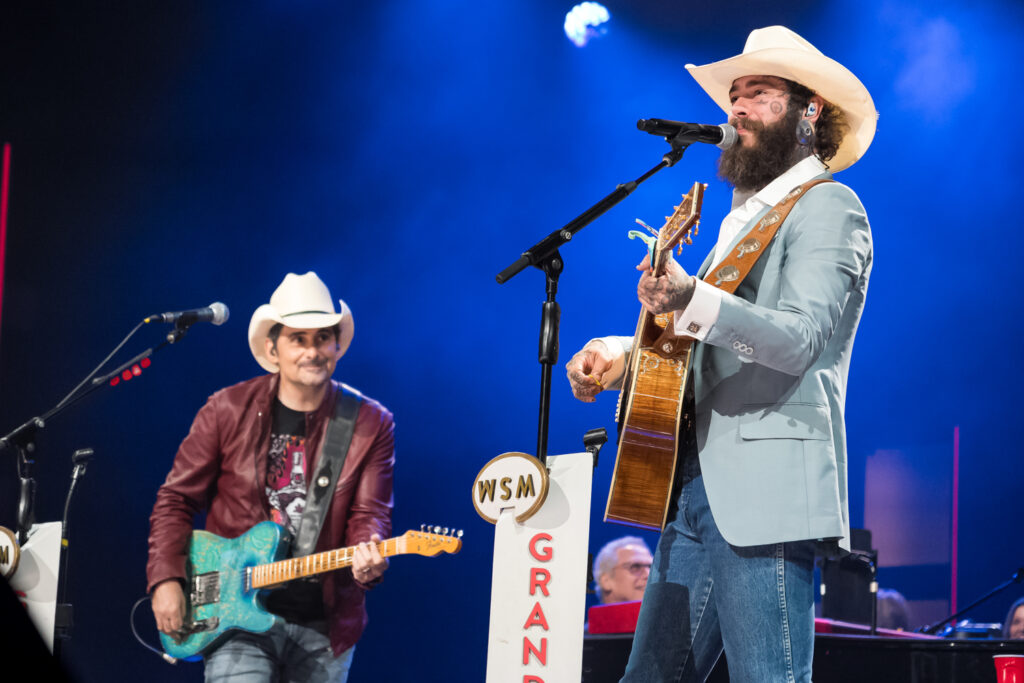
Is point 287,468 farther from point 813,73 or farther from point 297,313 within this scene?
point 813,73

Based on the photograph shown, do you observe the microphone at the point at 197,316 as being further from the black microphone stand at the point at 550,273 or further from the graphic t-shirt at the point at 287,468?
the black microphone stand at the point at 550,273

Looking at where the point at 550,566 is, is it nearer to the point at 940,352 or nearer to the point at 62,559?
the point at 62,559

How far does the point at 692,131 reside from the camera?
8.41 ft

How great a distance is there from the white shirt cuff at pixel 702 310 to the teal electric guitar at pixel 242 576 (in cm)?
264

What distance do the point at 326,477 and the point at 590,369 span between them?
8.04ft

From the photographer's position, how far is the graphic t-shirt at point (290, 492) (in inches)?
180

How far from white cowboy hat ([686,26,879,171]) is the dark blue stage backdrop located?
3735mm

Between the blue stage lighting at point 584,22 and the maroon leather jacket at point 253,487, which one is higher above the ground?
the blue stage lighting at point 584,22

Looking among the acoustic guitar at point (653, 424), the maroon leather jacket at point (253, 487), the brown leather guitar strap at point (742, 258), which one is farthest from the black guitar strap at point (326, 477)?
the brown leather guitar strap at point (742, 258)

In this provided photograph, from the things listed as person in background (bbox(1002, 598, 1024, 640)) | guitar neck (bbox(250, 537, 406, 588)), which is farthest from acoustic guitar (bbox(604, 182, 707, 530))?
person in background (bbox(1002, 598, 1024, 640))

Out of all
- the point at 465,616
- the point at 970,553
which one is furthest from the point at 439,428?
the point at 970,553

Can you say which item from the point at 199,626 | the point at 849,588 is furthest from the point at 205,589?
the point at 849,588

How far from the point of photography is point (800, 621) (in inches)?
82.7

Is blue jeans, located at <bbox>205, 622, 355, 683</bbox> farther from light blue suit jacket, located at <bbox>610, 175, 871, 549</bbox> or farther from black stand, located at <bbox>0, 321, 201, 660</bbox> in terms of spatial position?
light blue suit jacket, located at <bbox>610, 175, 871, 549</bbox>
